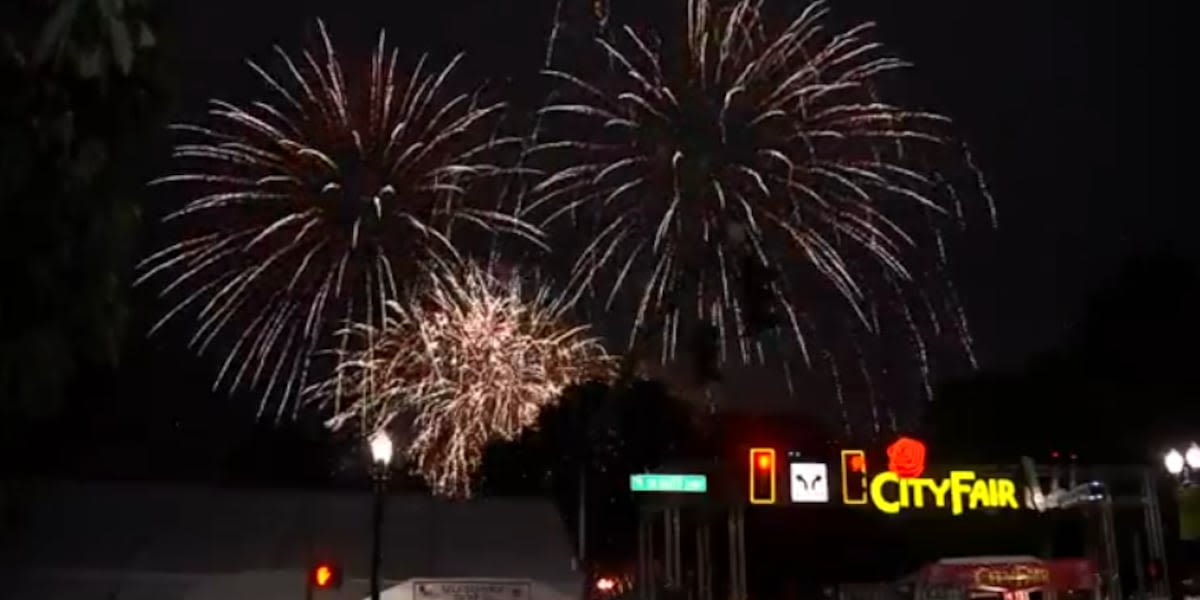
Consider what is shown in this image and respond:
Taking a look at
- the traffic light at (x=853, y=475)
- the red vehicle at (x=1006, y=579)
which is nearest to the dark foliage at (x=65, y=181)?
the traffic light at (x=853, y=475)

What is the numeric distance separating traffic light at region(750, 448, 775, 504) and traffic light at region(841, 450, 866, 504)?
158 centimetres

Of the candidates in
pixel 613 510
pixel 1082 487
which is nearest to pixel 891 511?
pixel 1082 487

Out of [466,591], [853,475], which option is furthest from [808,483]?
[466,591]

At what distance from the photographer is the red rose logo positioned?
111 ft

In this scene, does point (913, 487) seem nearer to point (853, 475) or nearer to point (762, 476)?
point (853, 475)

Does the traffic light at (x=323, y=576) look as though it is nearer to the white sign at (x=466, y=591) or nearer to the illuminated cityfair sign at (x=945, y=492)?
the white sign at (x=466, y=591)

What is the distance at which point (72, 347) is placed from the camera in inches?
255

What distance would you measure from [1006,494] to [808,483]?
15.6 feet

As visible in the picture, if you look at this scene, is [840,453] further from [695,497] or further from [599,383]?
[599,383]

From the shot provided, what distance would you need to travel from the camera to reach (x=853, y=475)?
33156 millimetres

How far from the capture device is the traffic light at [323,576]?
20.8 m

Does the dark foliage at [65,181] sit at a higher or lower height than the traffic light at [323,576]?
higher

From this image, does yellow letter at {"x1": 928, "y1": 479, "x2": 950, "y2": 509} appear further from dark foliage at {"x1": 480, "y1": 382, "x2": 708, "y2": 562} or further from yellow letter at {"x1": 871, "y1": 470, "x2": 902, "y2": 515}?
dark foliage at {"x1": 480, "y1": 382, "x2": 708, "y2": 562}

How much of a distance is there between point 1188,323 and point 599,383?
111ft
